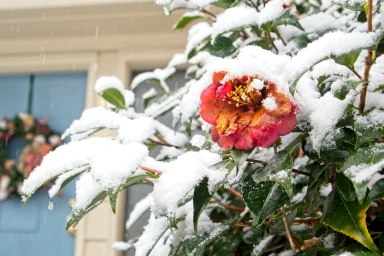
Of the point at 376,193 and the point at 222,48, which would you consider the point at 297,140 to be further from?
the point at 222,48

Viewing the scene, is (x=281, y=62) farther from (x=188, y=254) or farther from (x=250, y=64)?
(x=188, y=254)

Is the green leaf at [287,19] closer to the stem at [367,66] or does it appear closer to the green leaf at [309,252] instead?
the stem at [367,66]

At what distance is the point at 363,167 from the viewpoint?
32cm

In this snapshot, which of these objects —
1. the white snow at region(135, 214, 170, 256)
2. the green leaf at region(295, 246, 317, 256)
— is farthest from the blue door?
the green leaf at region(295, 246, 317, 256)

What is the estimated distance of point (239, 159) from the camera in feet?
1.26

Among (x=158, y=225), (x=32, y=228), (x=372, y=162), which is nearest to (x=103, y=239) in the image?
(x=32, y=228)

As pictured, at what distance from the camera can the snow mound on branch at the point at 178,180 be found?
1.23ft

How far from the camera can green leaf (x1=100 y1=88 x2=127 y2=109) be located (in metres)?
0.73

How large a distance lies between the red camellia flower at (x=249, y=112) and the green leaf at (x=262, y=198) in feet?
0.16

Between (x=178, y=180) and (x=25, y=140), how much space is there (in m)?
2.14

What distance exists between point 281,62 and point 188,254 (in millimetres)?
231

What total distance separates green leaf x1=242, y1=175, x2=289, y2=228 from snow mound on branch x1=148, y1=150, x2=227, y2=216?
39mm

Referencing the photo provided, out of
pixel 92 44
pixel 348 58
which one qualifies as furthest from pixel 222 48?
pixel 92 44

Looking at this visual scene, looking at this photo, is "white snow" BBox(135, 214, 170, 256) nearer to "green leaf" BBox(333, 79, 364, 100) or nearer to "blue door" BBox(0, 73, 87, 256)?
"green leaf" BBox(333, 79, 364, 100)
